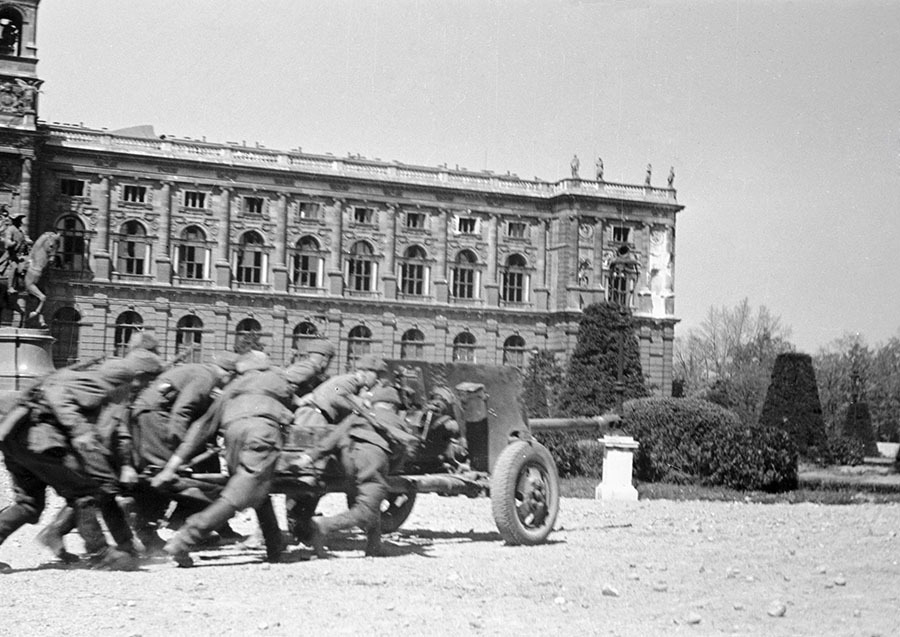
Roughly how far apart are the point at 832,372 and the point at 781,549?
42.5 m

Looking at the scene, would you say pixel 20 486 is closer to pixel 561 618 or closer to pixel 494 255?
pixel 561 618

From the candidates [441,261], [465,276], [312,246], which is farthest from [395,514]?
[465,276]

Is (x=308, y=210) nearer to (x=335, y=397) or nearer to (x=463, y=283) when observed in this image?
(x=463, y=283)

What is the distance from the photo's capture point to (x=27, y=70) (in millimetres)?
50781

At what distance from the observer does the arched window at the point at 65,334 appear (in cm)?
5197

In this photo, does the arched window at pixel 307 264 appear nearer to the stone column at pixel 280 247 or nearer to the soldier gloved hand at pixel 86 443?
the stone column at pixel 280 247

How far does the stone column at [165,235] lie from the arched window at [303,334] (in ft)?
21.2

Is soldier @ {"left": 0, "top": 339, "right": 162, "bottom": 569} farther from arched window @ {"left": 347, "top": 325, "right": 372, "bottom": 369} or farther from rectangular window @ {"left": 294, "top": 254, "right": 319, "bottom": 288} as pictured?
rectangular window @ {"left": 294, "top": 254, "right": 319, "bottom": 288}

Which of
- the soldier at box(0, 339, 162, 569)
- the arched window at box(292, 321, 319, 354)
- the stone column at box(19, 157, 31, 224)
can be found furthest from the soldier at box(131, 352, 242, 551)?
the arched window at box(292, 321, 319, 354)

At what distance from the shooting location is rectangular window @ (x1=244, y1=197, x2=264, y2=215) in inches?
2237

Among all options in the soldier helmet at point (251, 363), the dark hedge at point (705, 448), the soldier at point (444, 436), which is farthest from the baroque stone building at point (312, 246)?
the soldier helmet at point (251, 363)

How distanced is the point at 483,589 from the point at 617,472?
9999 mm

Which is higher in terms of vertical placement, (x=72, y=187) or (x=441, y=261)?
(x=72, y=187)

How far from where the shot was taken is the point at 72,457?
8.31 m
